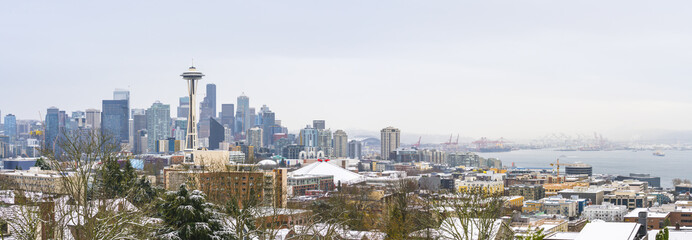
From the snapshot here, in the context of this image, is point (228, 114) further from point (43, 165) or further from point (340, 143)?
point (43, 165)

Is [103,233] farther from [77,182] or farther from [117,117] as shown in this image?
[117,117]

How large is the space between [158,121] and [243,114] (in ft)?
118

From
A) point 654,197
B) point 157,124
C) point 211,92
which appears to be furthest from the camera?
point 211,92

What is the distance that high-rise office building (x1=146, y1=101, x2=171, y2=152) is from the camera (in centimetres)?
14138

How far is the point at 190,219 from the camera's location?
966 centimetres

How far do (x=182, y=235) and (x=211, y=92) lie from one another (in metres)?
171

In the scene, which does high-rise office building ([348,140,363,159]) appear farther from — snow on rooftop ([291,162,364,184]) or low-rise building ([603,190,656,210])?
low-rise building ([603,190,656,210])

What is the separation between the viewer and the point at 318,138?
435ft

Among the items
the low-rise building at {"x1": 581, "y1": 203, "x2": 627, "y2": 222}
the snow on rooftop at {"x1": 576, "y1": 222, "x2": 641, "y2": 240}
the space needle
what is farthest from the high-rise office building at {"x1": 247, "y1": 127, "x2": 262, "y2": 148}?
the snow on rooftop at {"x1": 576, "y1": 222, "x2": 641, "y2": 240}

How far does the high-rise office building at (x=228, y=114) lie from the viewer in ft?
564

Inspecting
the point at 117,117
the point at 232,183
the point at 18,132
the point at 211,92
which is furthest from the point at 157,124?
the point at 232,183

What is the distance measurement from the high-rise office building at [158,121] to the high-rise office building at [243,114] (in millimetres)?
30300

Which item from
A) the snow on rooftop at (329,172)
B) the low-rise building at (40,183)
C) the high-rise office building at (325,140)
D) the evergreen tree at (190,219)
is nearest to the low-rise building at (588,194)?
the snow on rooftop at (329,172)

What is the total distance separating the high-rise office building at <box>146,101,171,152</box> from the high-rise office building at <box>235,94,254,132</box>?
30300 mm
